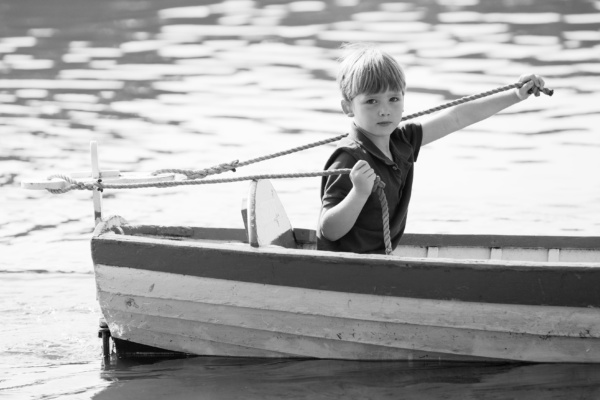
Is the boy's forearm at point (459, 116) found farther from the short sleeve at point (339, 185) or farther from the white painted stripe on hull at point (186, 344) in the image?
the white painted stripe on hull at point (186, 344)

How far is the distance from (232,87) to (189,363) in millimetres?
7717

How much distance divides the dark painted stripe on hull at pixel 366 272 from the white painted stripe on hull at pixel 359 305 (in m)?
0.03

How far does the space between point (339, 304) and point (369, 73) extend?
1.07m

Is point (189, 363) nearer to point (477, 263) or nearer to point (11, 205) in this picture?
point (477, 263)

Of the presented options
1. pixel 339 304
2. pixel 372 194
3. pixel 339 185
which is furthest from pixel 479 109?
pixel 339 304

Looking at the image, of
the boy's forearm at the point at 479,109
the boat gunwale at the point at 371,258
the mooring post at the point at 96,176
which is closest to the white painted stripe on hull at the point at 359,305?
the boat gunwale at the point at 371,258

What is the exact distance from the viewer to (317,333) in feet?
18.2

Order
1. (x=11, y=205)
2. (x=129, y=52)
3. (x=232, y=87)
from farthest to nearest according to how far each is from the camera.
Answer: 1. (x=129, y=52)
2. (x=232, y=87)
3. (x=11, y=205)

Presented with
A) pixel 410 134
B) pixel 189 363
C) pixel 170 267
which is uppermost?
pixel 410 134

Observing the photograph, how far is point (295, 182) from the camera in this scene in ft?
31.4

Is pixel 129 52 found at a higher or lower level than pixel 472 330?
higher

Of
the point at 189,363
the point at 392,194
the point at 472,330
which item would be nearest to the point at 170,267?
the point at 189,363

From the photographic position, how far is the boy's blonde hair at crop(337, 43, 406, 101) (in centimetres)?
538

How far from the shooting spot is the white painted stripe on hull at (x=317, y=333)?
17.5 feet
